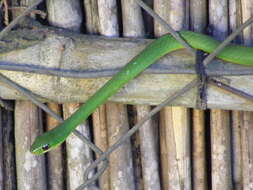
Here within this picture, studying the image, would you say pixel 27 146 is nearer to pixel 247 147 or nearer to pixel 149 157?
pixel 149 157

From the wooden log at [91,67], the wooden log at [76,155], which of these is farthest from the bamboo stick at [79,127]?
the wooden log at [91,67]

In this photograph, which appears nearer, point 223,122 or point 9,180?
point 223,122

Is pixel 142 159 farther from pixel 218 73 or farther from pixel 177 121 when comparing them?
pixel 218 73

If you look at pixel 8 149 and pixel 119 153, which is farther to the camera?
pixel 8 149

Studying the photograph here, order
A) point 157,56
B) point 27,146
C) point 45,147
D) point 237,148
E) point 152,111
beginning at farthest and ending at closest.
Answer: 1. point 27,146
2. point 237,148
3. point 45,147
4. point 157,56
5. point 152,111

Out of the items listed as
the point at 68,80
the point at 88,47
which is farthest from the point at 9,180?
the point at 88,47

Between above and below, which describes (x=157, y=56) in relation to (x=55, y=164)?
above

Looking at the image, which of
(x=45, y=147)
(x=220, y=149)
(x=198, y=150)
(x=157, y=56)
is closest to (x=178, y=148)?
(x=198, y=150)
